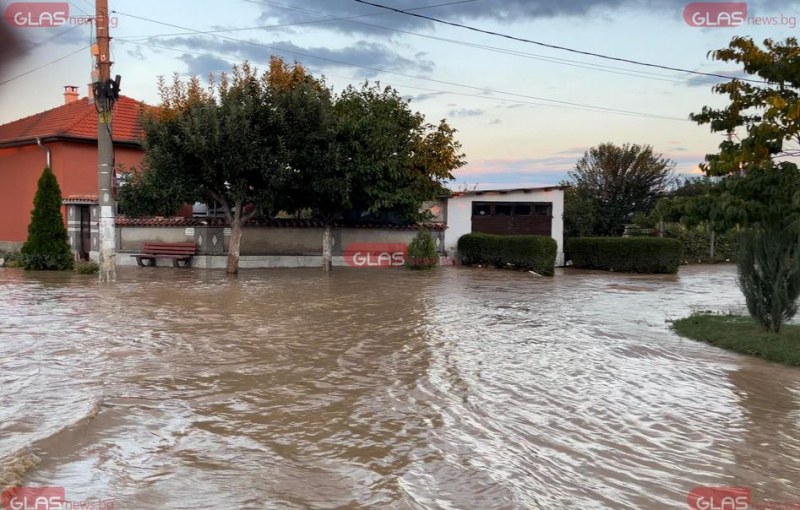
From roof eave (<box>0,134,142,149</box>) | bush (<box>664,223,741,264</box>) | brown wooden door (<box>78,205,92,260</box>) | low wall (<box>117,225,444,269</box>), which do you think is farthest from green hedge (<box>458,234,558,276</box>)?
brown wooden door (<box>78,205,92,260</box>)

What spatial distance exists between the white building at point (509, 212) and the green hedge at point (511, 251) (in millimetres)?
Result: 1108

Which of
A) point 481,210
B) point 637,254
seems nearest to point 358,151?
point 481,210

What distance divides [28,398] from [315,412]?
2.63 metres

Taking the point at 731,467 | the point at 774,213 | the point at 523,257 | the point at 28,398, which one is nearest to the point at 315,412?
the point at 28,398

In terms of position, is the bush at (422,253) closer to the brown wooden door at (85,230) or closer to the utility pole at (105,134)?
the utility pole at (105,134)

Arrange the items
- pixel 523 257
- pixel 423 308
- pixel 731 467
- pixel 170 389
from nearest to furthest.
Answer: pixel 731 467 → pixel 170 389 → pixel 423 308 → pixel 523 257


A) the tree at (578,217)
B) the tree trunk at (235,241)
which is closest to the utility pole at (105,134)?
the tree trunk at (235,241)

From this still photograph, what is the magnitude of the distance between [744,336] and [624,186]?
26.6m

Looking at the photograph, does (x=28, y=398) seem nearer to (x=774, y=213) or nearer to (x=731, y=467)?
(x=731, y=467)

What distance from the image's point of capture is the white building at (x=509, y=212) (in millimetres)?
26234

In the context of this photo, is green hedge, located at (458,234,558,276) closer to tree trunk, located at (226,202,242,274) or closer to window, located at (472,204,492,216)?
window, located at (472,204,492,216)

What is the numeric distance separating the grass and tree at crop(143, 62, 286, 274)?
1120 centimetres

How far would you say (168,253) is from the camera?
21562mm

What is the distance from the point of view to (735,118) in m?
9.74
